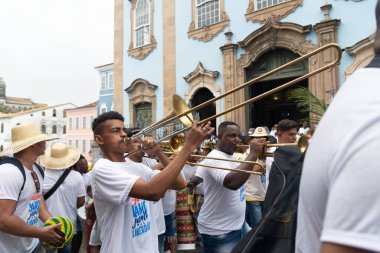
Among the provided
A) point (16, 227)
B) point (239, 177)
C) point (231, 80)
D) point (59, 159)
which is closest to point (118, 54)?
point (231, 80)

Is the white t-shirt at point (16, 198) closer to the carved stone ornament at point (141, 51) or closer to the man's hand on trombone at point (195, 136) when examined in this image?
the man's hand on trombone at point (195, 136)

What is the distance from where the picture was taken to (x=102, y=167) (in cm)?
285

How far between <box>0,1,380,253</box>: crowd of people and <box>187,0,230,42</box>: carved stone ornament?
30.1 ft

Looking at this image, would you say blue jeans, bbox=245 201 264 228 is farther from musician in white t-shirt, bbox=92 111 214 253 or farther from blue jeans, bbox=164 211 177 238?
musician in white t-shirt, bbox=92 111 214 253

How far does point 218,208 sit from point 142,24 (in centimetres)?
1586

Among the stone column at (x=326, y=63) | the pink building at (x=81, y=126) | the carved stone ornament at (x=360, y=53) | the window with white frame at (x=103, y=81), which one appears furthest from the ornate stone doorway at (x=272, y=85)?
the pink building at (x=81, y=126)

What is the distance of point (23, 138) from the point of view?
390 centimetres

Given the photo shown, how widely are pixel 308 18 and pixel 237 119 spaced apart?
444cm

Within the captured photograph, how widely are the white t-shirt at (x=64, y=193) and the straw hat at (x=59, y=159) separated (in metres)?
0.09

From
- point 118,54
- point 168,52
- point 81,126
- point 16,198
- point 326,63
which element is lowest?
point 16,198

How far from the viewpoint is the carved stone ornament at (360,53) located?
1131 cm

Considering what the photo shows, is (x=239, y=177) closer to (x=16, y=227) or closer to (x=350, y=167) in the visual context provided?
(x=16, y=227)

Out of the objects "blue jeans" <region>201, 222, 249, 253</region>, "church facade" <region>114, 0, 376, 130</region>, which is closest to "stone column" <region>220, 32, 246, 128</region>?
"church facade" <region>114, 0, 376, 130</region>

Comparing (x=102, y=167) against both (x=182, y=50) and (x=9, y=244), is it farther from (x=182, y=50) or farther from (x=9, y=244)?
(x=182, y=50)
